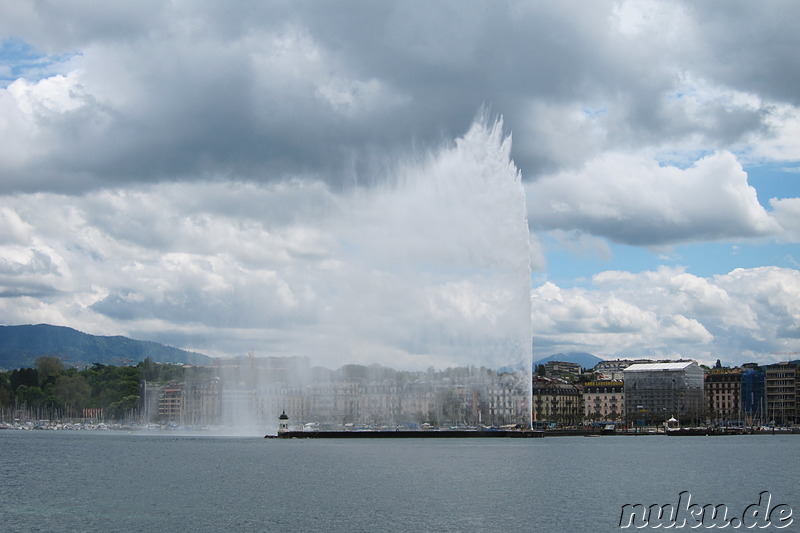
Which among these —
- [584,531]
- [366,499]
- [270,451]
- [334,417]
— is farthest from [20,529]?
[334,417]

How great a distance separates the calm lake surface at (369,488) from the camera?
41.9 m

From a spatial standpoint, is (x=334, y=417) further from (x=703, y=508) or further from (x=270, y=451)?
(x=703, y=508)

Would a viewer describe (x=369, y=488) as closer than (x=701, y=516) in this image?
No

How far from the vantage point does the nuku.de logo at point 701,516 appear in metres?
40.7

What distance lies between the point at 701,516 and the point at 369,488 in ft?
63.0

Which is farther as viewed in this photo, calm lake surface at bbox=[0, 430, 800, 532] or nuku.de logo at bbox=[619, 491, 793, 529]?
calm lake surface at bbox=[0, 430, 800, 532]

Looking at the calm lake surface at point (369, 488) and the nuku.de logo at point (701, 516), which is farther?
the calm lake surface at point (369, 488)

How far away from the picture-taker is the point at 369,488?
55250 millimetres

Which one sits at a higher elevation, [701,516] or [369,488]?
[701,516]

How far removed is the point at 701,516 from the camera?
143 feet

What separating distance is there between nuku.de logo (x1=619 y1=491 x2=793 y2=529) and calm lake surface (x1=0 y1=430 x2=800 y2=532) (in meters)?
0.81

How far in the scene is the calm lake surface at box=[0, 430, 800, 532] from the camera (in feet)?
137

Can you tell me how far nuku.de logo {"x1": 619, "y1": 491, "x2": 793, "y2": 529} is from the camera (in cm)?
4066

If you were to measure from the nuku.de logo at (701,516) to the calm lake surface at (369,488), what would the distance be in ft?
2.65
